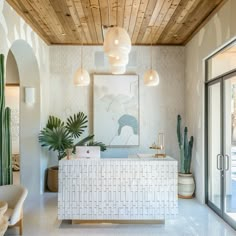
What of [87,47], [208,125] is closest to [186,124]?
[208,125]

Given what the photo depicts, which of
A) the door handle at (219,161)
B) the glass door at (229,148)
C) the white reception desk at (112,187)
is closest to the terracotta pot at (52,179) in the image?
the white reception desk at (112,187)

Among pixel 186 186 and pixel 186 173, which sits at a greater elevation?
pixel 186 173

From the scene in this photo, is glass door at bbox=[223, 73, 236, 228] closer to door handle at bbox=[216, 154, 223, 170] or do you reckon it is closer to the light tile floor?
door handle at bbox=[216, 154, 223, 170]

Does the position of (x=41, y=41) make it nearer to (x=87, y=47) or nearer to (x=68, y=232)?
(x=87, y=47)

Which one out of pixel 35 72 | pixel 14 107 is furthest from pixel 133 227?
pixel 14 107

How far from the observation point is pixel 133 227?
4277 millimetres

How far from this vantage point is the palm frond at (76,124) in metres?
6.41

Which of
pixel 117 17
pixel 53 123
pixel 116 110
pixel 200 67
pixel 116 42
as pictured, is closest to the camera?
pixel 116 42

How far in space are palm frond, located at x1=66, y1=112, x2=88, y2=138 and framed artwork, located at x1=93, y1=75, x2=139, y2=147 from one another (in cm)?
36

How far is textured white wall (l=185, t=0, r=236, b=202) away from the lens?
430 centimetres

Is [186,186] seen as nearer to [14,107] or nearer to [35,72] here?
[35,72]

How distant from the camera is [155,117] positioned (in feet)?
23.2

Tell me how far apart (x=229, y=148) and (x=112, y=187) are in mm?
2033

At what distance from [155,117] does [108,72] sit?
1.61 metres
